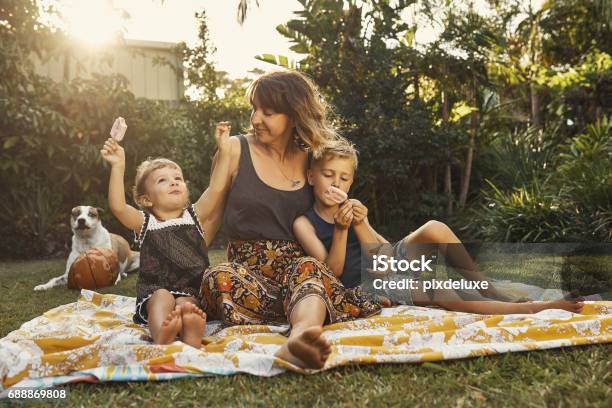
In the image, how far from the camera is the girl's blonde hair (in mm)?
2977

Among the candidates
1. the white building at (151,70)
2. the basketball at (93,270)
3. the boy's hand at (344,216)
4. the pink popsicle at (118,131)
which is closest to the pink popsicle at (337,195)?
the boy's hand at (344,216)

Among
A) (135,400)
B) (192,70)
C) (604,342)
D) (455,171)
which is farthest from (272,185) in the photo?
(192,70)

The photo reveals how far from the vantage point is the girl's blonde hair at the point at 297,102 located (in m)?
2.98

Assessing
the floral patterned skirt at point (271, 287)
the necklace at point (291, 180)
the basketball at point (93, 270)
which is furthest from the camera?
the basketball at point (93, 270)

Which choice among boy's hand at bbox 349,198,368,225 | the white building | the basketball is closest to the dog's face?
the basketball

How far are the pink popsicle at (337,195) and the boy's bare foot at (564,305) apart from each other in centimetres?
104

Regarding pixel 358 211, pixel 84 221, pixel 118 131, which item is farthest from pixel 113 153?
pixel 84 221

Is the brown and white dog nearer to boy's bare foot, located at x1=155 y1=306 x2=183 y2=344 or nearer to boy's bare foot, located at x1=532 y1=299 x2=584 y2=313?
boy's bare foot, located at x1=155 y1=306 x2=183 y2=344

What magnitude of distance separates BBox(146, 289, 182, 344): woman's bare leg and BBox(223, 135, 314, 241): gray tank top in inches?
19.9

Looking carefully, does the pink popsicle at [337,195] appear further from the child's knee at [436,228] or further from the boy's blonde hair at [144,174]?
the boy's blonde hair at [144,174]

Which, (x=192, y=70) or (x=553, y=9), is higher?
(x=553, y=9)

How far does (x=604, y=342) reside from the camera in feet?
7.46

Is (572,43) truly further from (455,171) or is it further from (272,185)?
(272,185)

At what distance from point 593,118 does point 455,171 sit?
10.1 feet
